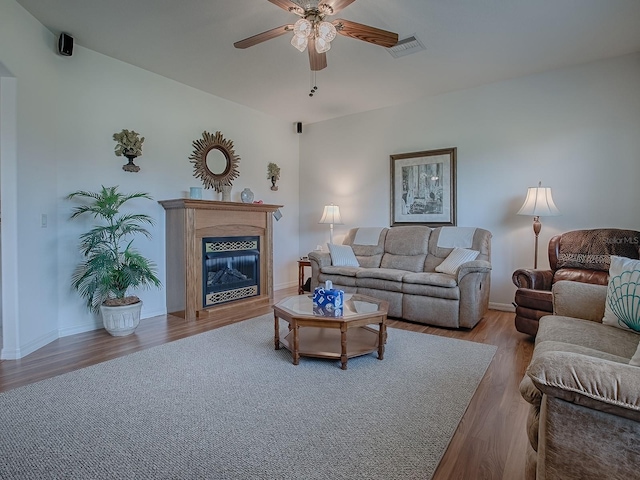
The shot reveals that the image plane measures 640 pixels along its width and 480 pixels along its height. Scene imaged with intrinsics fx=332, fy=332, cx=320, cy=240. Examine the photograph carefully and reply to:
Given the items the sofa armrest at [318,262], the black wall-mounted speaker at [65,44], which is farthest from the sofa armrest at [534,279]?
the black wall-mounted speaker at [65,44]

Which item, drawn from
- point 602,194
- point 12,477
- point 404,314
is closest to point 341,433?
point 12,477

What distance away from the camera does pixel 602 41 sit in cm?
315

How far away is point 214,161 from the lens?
4.59 metres

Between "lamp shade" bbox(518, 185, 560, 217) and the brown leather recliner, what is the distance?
0.92 feet

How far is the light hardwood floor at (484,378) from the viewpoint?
1474mm

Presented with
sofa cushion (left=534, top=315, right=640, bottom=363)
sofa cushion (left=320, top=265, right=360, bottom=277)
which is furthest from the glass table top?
sofa cushion (left=534, top=315, right=640, bottom=363)

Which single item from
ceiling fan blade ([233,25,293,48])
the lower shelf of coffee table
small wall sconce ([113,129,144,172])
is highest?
ceiling fan blade ([233,25,293,48])

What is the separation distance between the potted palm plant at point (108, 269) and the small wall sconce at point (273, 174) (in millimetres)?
2340

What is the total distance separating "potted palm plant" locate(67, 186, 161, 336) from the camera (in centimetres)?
312

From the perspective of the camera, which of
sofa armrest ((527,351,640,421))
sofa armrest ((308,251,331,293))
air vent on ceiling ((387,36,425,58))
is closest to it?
sofa armrest ((527,351,640,421))

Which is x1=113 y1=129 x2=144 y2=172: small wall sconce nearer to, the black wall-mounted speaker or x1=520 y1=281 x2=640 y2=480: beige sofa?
the black wall-mounted speaker

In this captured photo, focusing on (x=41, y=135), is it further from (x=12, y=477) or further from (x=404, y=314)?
(x=404, y=314)

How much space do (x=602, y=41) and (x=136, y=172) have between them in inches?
194

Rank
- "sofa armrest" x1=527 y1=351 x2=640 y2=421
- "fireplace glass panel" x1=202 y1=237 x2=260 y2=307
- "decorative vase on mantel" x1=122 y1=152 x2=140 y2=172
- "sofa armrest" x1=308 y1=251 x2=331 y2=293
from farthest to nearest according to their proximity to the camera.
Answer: "sofa armrest" x1=308 y1=251 x2=331 y2=293
"fireplace glass panel" x1=202 y1=237 x2=260 y2=307
"decorative vase on mantel" x1=122 y1=152 x2=140 y2=172
"sofa armrest" x1=527 y1=351 x2=640 y2=421
